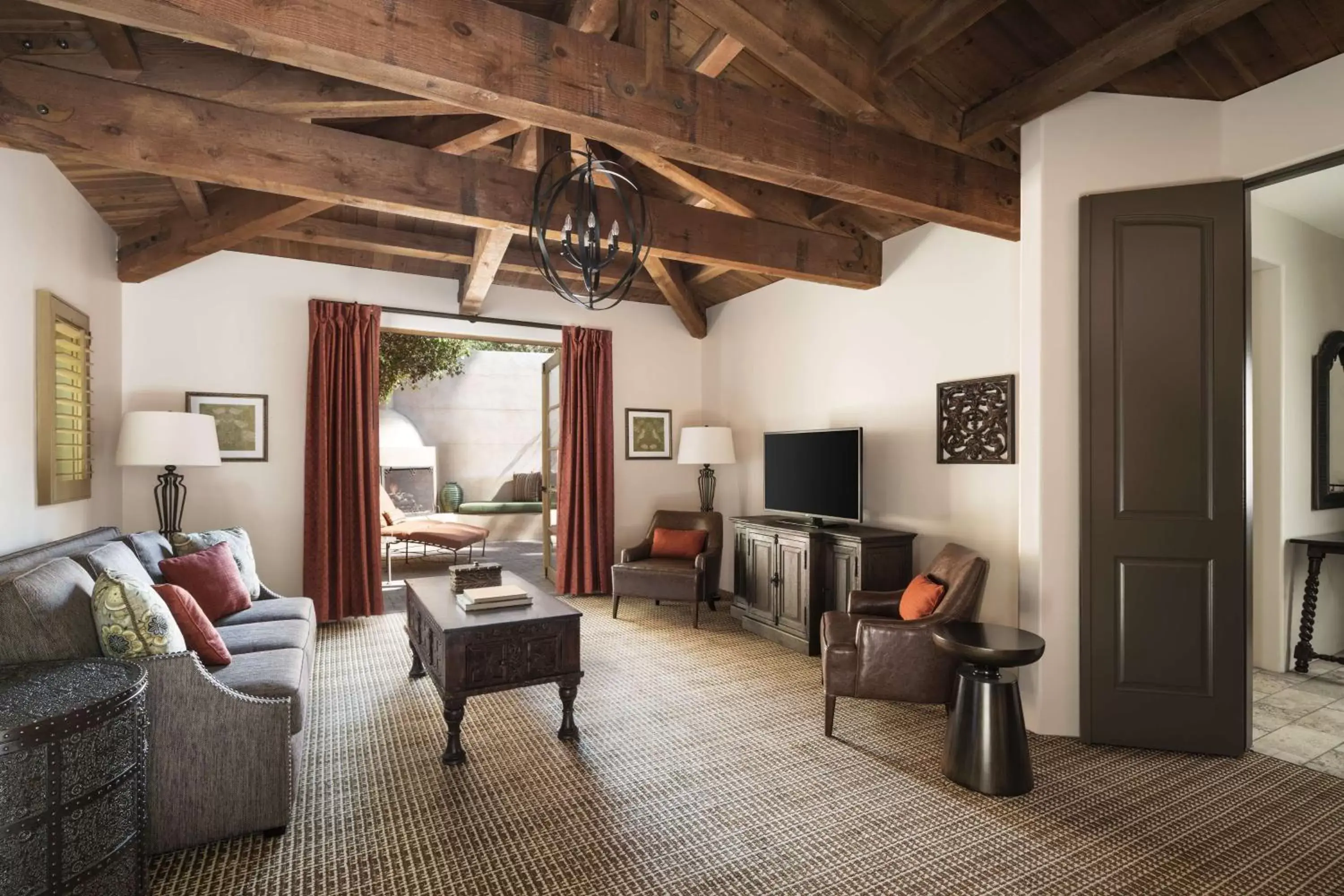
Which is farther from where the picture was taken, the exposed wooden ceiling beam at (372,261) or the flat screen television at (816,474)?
the exposed wooden ceiling beam at (372,261)

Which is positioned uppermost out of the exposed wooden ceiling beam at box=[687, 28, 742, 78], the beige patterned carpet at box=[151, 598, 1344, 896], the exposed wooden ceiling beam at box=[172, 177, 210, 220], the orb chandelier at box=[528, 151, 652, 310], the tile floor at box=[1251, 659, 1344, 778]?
the exposed wooden ceiling beam at box=[687, 28, 742, 78]

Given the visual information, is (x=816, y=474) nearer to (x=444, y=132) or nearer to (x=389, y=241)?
(x=444, y=132)

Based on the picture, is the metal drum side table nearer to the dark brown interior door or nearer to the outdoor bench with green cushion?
the dark brown interior door

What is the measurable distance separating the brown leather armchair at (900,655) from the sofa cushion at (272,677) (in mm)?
2147

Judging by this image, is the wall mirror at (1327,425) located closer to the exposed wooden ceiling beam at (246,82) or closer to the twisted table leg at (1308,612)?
the twisted table leg at (1308,612)

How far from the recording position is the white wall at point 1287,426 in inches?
154

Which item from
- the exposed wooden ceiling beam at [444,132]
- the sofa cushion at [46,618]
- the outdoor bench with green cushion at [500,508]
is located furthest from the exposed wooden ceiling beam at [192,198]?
the outdoor bench with green cushion at [500,508]

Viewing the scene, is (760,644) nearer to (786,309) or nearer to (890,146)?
(786,309)

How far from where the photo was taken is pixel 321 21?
1.85 m

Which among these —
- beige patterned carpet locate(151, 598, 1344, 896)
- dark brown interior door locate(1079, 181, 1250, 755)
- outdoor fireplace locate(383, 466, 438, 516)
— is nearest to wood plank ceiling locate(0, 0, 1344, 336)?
dark brown interior door locate(1079, 181, 1250, 755)

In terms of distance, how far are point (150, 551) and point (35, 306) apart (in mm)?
1218

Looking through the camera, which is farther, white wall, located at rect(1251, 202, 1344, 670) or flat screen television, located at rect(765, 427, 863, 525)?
flat screen television, located at rect(765, 427, 863, 525)

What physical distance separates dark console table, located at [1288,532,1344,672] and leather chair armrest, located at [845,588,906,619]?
92.8 inches

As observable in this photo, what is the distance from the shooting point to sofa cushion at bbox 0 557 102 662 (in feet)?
6.42
